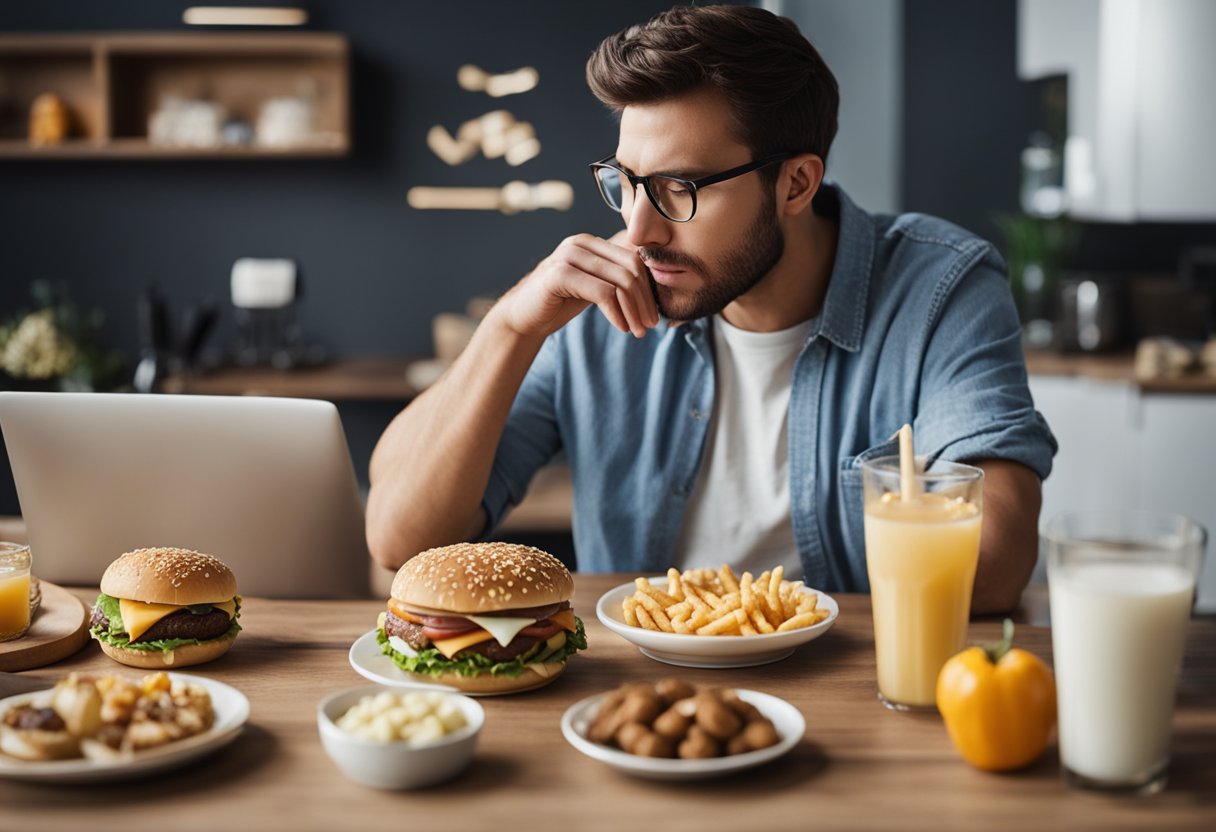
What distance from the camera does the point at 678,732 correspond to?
42.0 inches

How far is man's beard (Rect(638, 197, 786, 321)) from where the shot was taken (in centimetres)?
177

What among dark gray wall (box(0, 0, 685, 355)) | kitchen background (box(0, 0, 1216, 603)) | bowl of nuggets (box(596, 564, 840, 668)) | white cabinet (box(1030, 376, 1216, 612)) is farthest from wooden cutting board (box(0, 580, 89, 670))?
dark gray wall (box(0, 0, 685, 355))

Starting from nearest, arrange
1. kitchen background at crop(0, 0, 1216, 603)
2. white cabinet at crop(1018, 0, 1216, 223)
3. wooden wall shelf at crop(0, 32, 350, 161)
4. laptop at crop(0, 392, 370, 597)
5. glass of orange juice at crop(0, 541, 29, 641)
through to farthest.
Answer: glass of orange juice at crop(0, 541, 29, 641), laptop at crop(0, 392, 370, 597), white cabinet at crop(1018, 0, 1216, 223), kitchen background at crop(0, 0, 1216, 603), wooden wall shelf at crop(0, 32, 350, 161)

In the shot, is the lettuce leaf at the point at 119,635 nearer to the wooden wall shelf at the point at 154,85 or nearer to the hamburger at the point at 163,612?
the hamburger at the point at 163,612

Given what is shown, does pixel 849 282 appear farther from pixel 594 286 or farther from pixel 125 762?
pixel 125 762

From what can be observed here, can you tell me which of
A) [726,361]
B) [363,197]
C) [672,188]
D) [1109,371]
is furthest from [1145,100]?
[672,188]

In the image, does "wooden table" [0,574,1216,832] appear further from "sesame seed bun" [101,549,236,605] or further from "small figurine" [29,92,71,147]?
"small figurine" [29,92,71,147]

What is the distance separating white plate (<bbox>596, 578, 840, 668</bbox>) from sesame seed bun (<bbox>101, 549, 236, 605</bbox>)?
0.42 meters

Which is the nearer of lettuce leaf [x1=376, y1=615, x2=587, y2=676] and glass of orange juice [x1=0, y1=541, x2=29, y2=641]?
lettuce leaf [x1=376, y1=615, x2=587, y2=676]

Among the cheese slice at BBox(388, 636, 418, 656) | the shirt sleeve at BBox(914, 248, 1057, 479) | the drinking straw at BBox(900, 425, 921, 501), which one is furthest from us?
the shirt sleeve at BBox(914, 248, 1057, 479)

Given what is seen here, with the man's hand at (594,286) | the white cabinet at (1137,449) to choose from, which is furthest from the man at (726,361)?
the white cabinet at (1137,449)

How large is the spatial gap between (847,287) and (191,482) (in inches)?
39.0

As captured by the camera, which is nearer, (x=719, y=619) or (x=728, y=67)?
(x=719, y=619)

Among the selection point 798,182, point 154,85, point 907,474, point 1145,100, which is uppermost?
point 154,85
